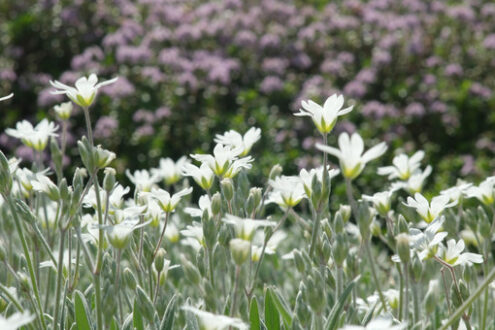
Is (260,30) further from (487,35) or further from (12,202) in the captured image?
(12,202)

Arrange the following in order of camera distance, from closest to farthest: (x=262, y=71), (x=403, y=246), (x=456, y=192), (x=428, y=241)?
(x=403, y=246) → (x=428, y=241) → (x=456, y=192) → (x=262, y=71)

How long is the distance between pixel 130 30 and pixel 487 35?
9.68ft

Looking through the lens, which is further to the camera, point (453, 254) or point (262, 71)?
point (262, 71)

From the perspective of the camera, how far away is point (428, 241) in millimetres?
1270

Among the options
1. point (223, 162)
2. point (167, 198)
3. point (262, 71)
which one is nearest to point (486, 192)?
point (223, 162)

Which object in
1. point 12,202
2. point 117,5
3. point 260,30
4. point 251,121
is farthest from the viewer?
point 117,5

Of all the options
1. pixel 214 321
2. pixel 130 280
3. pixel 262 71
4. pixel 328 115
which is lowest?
pixel 262 71

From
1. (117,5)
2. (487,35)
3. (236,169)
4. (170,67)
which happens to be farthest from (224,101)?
(236,169)

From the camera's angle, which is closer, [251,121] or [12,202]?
[12,202]

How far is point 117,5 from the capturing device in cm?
561

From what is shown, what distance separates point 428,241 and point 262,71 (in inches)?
152

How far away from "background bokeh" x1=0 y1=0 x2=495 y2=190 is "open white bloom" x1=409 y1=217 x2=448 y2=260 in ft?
8.89

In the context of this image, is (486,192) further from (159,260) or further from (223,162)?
(159,260)

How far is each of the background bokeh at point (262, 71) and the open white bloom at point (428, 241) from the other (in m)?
2.71
